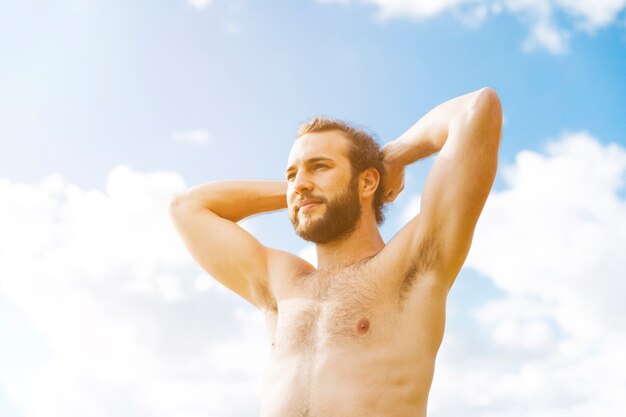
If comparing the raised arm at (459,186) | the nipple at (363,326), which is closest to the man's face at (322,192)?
the raised arm at (459,186)

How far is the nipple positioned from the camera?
11.6 ft

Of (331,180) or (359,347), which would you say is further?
(331,180)

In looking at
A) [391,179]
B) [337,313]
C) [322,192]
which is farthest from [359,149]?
[337,313]

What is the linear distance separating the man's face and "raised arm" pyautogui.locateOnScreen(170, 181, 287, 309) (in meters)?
0.41

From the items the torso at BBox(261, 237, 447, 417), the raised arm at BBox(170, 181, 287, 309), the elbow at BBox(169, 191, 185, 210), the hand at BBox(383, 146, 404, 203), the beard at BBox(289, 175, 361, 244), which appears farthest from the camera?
the elbow at BBox(169, 191, 185, 210)

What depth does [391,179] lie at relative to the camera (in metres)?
4.63

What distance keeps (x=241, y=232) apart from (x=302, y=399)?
4.82 ft

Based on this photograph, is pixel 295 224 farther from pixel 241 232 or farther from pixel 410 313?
pixel 410 313

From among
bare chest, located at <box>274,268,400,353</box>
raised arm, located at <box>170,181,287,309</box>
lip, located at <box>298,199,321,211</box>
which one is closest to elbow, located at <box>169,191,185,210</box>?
raised arm, located at <box>170,181,287,309</box>

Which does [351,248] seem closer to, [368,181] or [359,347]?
[368,181]

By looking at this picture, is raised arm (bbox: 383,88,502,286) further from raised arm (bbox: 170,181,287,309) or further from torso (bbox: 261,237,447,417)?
raised arm (bbox: 170,181,287,309)

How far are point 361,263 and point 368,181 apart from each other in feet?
2.47

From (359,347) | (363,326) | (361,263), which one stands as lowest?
(359,347)

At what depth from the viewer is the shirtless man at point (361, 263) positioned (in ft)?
11.3
